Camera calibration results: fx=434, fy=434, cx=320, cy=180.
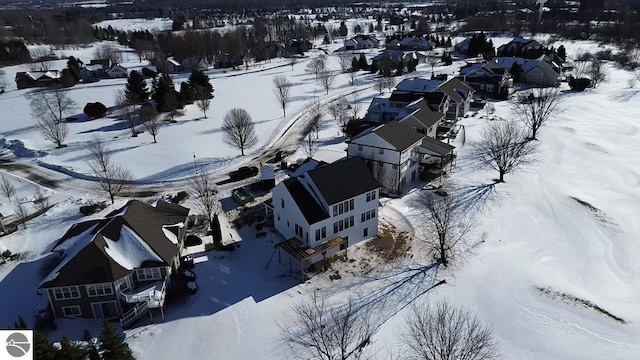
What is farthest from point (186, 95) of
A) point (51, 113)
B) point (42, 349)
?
point (42, 349)

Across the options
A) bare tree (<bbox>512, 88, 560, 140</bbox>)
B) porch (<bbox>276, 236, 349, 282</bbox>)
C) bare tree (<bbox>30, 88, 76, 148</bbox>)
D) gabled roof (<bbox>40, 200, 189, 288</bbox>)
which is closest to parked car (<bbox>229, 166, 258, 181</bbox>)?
gabled roof (<bbox>40, 200, 189, 288</bbox>)

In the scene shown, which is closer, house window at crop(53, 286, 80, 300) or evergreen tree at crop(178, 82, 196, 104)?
house window at crop(53, 286, 80, 300)

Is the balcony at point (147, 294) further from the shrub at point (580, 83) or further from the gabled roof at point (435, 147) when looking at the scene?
the shrub at point (580, 83)

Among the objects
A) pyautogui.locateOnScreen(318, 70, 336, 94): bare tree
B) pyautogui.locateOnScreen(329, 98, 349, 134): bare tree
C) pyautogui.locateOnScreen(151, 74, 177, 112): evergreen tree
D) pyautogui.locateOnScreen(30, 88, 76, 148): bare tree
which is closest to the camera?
pyautogui.locateOnScreen(30, 88, 76, 148): bare tree

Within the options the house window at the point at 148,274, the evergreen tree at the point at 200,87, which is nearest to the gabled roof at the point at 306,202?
the house window at the point at 148,274

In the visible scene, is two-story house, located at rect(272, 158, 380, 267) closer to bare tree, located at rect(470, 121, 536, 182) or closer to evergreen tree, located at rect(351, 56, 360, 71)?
bare tree, located at rect(470, 121, 536, 182)

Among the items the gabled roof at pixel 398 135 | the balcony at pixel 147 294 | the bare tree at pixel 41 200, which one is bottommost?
the balcony at pixel 147 294

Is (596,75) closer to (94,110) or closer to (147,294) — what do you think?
(147,294)
